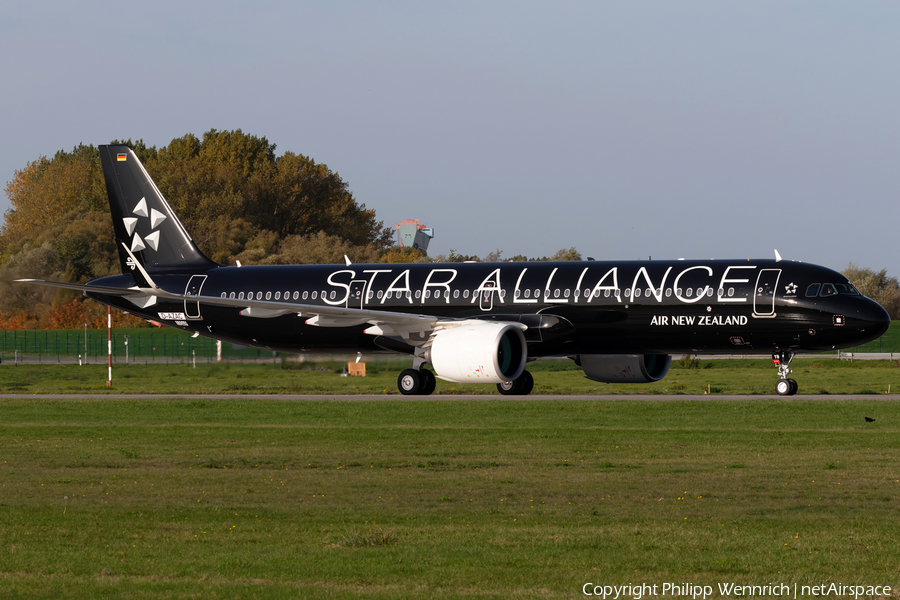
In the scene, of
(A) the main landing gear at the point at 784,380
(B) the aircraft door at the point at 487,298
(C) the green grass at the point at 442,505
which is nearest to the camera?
(C) the green grass at the point at 442,505

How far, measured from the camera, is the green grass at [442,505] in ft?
29.9

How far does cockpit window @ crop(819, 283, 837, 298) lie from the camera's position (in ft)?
103

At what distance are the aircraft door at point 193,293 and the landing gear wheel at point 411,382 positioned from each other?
8305 mm

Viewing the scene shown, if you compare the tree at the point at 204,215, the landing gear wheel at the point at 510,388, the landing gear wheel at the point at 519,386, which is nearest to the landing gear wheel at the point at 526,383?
the landing gear wheel at the point at 519,386

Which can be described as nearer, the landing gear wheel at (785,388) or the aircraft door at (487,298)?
the landing gear wheel at (785,388)

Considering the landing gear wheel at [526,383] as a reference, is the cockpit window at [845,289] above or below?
above

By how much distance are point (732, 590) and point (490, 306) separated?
26047 millimetres

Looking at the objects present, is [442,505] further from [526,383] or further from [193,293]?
[193,293]

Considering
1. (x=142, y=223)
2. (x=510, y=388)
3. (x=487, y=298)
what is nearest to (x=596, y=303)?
(x=487, y=298)

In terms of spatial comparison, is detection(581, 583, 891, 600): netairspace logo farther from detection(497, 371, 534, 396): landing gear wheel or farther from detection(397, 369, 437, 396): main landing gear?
detection(497, 371, 534, 396): landing gear wheel

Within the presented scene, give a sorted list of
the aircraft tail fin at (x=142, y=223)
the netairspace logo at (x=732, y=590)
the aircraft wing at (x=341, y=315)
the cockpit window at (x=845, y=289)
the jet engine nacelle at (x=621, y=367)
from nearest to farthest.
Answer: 1. the netairspace logo at (x=732, y=590)
2. the cockpit window at (x=845, y=289)
3. the aircraft wing at (x=341, y=315)
4. the jet engine nacelle at (x=621, y=367)
5. the aircraft tail fin at (x=142, y=223)

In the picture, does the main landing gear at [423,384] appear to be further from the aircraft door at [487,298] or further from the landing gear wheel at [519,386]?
the aircraft door at [487,298]

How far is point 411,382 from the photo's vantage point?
115ft

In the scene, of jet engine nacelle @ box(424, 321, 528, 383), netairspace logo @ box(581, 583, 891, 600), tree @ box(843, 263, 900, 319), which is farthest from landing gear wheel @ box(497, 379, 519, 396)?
tree @ box(843, 263, 900, 319)
